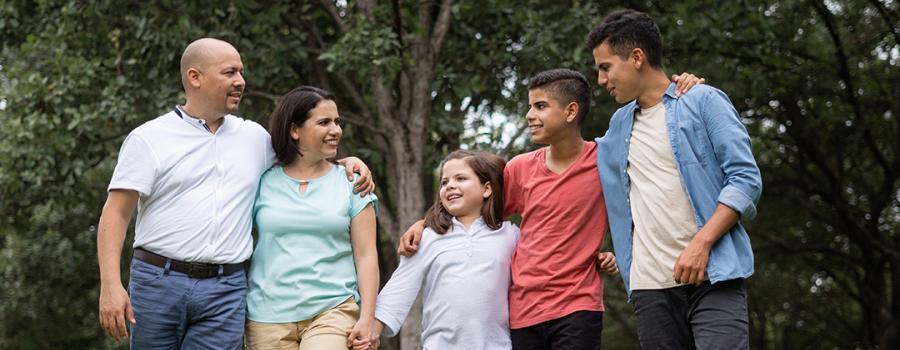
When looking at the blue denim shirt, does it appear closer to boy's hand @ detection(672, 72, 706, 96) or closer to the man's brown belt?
boy's hand @ detection(672, 72, 706, 96)

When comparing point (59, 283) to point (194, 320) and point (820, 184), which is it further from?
point (194, 320)

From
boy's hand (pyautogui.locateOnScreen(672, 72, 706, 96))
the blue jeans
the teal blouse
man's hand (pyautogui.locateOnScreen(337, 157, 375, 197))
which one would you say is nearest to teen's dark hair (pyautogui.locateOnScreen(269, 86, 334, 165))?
the teal blouse

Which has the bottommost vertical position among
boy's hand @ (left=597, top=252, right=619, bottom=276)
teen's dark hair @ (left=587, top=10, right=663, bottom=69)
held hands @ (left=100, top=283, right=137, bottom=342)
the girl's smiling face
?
held hands @ (left=100, top=283, right=137, bottom=342)

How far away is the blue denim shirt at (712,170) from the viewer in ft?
12.4

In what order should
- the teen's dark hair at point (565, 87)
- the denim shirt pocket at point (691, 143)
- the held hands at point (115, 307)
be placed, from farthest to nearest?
the teen's dark hair at point (565, 87), the held hands at point (115, 307), the denim shirt pocket at point (691, 143)

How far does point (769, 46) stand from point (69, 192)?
286 inches

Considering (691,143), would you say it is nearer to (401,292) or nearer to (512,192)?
(512,192)

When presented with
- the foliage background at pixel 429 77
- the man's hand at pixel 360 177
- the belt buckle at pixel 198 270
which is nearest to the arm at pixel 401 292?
the man's hand at pixel 360 177

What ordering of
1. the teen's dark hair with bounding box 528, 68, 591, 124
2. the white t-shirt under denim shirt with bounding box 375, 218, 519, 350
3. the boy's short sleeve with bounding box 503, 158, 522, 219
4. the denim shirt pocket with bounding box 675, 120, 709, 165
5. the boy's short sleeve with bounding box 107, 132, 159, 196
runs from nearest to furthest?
1. the denim shirt pocket with bounding box 675, 120, 709, 165
2. the boy's short sleeve with bounding box 107, 132, 159, 196
3. the white t-shirt under denim shirt with bounding box 375, 218, 519, 350
4. the teen's dark hair with bounding box 528, 68, 591, 124
5. the boy's short sleeve with bounding box 503, 158, 522, 219

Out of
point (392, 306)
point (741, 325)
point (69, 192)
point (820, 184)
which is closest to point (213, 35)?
point (69, 192)

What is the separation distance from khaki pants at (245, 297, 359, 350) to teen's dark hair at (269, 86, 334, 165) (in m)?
0.70

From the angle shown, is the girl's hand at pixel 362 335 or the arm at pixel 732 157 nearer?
the arm at pixel 732 157

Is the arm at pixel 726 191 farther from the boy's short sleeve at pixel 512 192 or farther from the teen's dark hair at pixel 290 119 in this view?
the teen's dark hair at pixel 290 119

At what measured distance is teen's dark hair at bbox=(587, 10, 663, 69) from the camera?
13.7 feet
